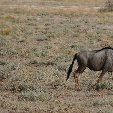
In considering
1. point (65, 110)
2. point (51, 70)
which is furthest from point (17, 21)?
point (65, 110)

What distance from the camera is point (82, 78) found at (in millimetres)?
15102

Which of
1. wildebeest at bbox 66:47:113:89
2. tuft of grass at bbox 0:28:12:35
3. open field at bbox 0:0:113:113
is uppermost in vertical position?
→ wildebeest at bbox 66:47:113:89

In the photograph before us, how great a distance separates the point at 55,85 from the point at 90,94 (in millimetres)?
1513

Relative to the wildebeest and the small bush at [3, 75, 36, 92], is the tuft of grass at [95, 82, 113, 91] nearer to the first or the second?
the wildebeest

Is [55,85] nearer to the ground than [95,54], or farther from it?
nearer to the ground

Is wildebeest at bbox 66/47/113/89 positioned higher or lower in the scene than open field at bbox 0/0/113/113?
higher

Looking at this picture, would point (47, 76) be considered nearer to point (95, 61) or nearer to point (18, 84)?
point (18, 84)

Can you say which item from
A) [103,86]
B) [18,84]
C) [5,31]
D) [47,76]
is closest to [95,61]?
[103,86]

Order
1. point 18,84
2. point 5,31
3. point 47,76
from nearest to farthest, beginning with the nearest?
point 18,84
point 47,76
point 5,31

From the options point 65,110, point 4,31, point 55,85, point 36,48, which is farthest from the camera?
point 4,31

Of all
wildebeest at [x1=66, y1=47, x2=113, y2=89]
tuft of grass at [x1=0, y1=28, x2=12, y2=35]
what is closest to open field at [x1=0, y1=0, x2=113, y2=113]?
tuft of grass at [x1=0, y1=28, x2=12, y2=35]

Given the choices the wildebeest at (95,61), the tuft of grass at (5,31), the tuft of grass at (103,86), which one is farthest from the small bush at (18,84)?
the tuft of grass at (5,31)

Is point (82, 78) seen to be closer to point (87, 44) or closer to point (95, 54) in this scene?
point (95, 54)

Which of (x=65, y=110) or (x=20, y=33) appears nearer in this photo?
(x=65, y=110)
